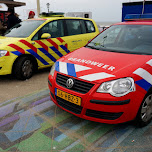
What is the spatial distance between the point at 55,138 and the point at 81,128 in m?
0.44

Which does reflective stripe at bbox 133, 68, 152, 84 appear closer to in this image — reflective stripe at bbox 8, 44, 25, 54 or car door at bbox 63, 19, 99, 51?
reflective stripe at bbox 8, 44, 25, 54

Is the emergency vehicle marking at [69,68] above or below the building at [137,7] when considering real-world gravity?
below

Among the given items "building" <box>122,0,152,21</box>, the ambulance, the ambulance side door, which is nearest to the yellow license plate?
the ambulance

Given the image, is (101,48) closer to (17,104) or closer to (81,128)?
(81,128)

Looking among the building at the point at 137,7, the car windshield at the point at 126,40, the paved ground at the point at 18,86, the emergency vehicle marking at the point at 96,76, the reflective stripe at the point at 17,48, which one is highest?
the building at the point at 137,7

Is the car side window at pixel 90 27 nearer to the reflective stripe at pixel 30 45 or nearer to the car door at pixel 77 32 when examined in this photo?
the car door at pixel 77 32

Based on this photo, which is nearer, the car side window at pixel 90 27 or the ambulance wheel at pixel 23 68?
the ambulance wheel at pixel 23 68

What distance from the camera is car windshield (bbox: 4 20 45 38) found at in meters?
5.04

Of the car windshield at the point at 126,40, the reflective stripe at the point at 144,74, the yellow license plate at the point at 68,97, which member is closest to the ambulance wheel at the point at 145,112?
the reflective stripe at the point at 144,74

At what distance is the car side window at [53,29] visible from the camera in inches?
199

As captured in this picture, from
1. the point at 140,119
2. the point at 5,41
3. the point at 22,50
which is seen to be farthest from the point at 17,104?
the point at 140,119

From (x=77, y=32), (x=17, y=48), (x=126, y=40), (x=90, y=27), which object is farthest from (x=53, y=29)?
(x=126, y=40)

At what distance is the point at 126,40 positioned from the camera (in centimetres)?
343

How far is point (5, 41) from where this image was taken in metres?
4.69
